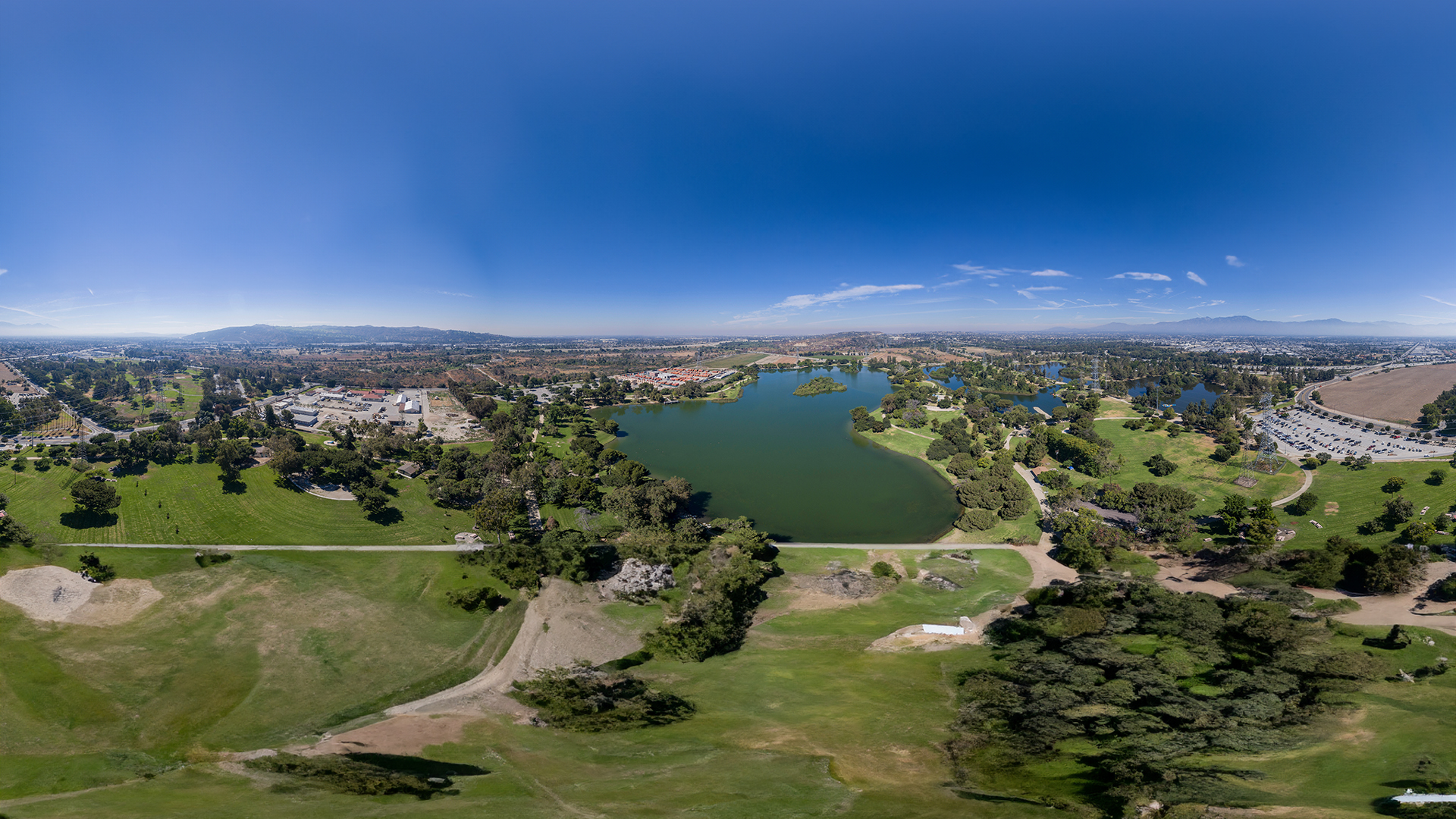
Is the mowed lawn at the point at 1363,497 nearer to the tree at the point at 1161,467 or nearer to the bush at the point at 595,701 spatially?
the tree at the point at 1161,467

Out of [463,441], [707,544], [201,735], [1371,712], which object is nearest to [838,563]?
[707,544]

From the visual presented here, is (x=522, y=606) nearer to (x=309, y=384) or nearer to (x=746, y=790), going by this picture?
(x=746, y=790)

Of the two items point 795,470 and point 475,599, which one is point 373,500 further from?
point 795,470

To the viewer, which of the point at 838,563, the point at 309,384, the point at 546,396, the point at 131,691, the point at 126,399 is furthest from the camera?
the point at 309,384

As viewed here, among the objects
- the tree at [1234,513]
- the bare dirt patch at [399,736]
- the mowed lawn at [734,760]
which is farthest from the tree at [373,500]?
the tree at [1234,513]

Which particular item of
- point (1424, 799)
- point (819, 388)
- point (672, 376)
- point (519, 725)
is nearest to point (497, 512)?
point (519, 725)

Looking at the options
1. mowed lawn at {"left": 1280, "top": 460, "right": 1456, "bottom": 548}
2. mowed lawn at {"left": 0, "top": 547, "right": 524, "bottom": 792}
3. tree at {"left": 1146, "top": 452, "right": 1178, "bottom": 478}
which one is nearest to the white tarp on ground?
mowed lawn at {"left": 0, "top": 547, "right": 524, "bottom": 792}
